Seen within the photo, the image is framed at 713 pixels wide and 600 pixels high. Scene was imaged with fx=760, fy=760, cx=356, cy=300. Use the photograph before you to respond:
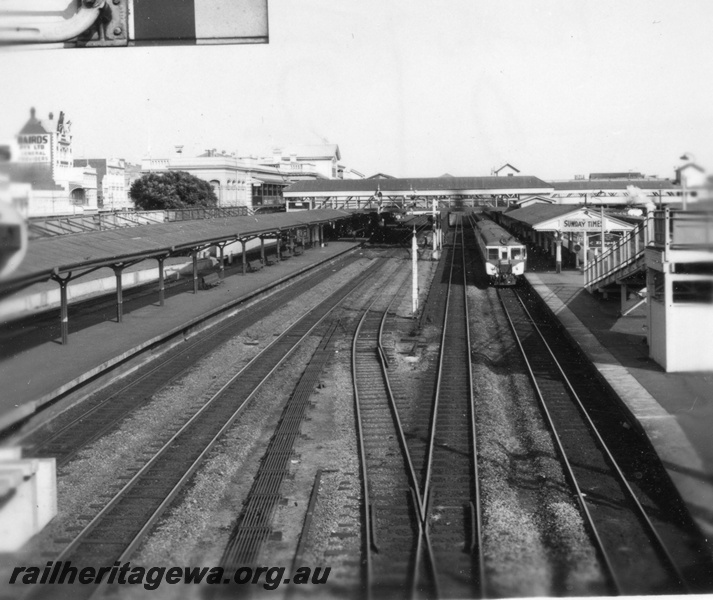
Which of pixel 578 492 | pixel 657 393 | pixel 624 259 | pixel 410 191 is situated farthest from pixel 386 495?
pixel 410 191

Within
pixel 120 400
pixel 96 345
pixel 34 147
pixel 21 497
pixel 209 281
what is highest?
pixel 34 147

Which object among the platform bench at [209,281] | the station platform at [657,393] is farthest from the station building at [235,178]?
the station platform at [657,393]

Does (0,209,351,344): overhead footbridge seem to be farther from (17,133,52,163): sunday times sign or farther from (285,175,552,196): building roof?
(285,175,552,196): building roof

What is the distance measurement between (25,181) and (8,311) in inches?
28.3

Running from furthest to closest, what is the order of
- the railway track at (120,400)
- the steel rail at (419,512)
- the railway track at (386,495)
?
the railway track at (120,400)
the railway track at (386,495)
the steel rail at (419,512)

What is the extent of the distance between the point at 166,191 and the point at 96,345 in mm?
31339

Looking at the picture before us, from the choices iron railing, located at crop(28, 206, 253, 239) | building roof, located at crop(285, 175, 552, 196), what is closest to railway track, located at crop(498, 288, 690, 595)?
iron railing, located at crop(28, 206, 253, 239)

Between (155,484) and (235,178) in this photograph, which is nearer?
(155,484)

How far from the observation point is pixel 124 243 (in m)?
16.9

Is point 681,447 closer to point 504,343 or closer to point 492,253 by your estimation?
point 504,343

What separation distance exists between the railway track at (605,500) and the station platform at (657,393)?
419 millimetres

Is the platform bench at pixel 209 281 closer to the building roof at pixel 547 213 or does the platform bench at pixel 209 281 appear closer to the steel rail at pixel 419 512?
the building roof at pixel 547 213

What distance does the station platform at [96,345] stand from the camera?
9359mm

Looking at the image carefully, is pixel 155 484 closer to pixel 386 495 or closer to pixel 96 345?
pixel 386 495
